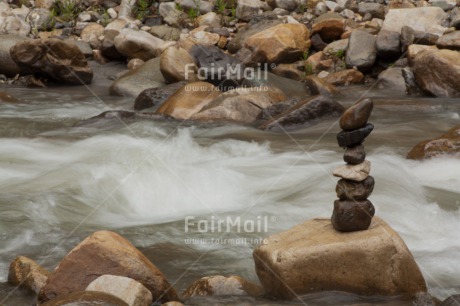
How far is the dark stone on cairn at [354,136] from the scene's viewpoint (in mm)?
4320

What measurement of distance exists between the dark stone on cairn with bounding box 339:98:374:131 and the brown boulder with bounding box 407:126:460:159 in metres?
3.51

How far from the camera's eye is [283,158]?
817 centimetres

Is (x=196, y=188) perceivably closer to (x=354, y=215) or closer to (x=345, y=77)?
(x=354, y=215)

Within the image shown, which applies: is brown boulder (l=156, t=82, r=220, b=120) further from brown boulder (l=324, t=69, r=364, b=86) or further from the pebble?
the pebble

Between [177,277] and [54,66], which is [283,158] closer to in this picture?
[177,277]

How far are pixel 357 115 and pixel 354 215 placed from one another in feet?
1.98

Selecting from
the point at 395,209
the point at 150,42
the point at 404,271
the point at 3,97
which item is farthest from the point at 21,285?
the point at 150,42

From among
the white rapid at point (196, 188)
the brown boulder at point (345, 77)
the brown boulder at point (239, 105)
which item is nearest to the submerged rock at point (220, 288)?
the white rapid at point (196, 188)

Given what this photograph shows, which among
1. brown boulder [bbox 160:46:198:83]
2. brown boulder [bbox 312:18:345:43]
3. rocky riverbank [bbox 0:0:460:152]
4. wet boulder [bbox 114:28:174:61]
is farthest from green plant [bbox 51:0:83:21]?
brown boulder [bbox 312:18:345:43]

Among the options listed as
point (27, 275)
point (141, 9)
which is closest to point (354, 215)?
point (27, 275)

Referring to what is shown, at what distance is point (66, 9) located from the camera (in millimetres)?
17547

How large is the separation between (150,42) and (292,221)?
9579 mm

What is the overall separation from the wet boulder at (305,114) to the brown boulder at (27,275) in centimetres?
540

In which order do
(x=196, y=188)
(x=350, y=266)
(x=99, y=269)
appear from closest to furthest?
(x=99, y=269), (x=350, y=266), (x=196, y=188)
